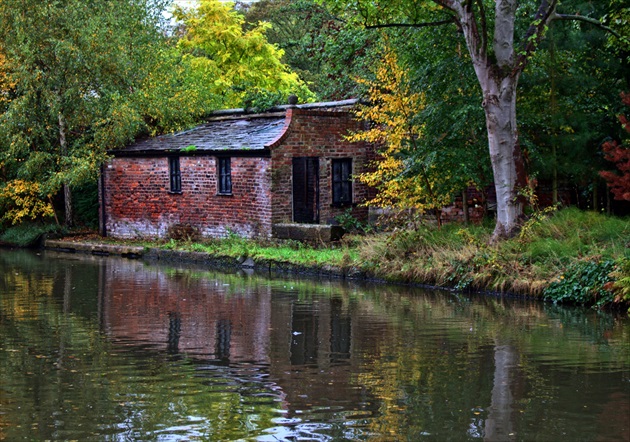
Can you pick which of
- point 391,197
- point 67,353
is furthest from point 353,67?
point 67,353

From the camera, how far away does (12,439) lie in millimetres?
8273

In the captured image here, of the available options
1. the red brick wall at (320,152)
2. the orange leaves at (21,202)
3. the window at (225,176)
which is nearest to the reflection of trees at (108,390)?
the red brick wall at (320,152)

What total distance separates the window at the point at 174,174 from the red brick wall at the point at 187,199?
0.49 ft

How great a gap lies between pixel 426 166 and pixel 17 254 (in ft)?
46.8

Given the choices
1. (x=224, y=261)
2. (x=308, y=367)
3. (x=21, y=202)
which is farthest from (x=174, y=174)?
(x=308, y=367)

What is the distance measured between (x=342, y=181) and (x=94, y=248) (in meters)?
7.68

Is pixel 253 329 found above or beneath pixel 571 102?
beneath

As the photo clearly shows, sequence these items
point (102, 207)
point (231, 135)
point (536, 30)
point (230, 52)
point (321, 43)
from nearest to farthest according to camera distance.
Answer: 1. point (536, 30)
2. point (231, 135)
3. point (102, 207)
4. point (321, 43)
5. point (230, 52)

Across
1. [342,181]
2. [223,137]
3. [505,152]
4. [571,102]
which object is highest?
[571,102]

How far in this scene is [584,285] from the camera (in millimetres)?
16281

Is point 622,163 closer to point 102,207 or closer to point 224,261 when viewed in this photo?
point 224,261

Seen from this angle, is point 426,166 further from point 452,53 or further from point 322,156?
A: point 322,156

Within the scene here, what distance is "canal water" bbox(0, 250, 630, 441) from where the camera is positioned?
341 inches

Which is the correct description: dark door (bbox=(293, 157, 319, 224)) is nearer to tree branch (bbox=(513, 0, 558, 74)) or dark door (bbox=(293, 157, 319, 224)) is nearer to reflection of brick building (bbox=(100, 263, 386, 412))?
reflection of brick building (bbox=(100, 263, 386, 412))
